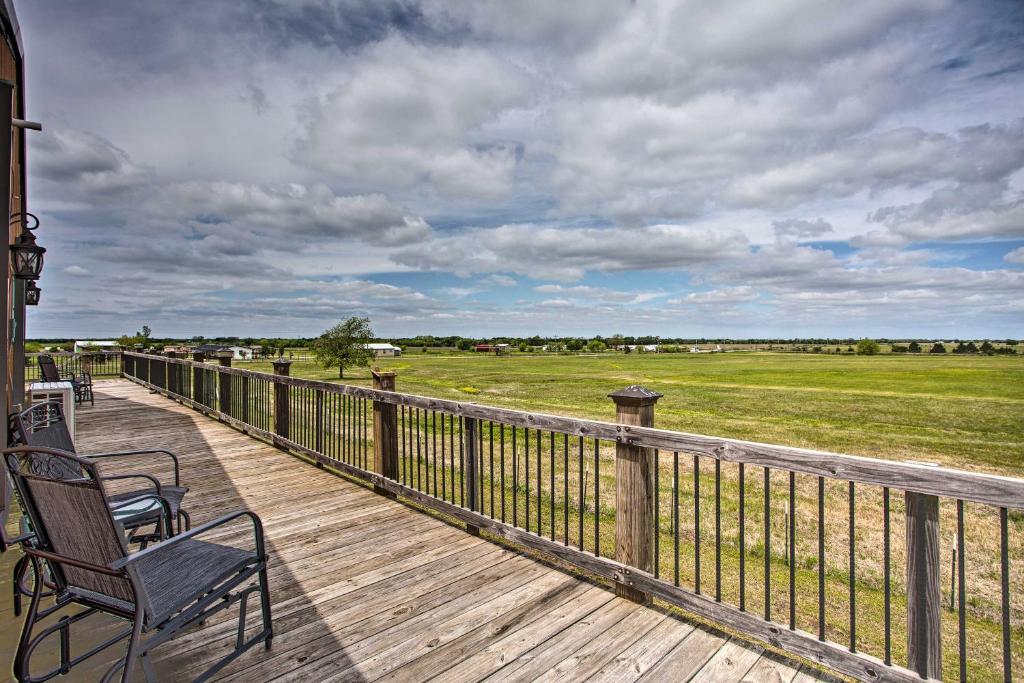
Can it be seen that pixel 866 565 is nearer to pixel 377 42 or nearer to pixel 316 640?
pixel 316 640

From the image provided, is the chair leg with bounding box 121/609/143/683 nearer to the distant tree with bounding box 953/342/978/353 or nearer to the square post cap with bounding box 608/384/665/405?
the square post cap with bounding box 608/384/665/405

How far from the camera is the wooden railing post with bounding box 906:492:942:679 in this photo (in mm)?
1721

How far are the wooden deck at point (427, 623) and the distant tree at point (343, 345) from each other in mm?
35000

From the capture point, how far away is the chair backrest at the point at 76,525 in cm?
153

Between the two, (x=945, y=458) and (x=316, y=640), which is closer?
(x=316, y=640)

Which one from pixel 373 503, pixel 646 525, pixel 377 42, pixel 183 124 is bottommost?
pixel 373 503

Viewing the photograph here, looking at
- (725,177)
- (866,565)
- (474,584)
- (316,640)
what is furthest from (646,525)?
(725,177)

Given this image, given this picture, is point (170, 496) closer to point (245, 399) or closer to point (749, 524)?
point (245, 399)

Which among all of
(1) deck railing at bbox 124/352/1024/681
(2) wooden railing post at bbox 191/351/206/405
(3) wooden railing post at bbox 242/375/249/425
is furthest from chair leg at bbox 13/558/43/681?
(2) wooden railing post at bbox 191/351/206/405

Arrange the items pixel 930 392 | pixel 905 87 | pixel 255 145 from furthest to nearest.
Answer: pixel 930 392, pixel 905 87, pixel 255 145

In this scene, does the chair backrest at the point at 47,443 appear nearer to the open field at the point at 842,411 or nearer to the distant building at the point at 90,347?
the open field at the point at 842,411

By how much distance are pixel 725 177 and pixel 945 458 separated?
1908 inches

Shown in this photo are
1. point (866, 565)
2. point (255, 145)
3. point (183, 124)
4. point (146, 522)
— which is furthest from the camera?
point (255, 145)

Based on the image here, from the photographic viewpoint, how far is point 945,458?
12148mm
